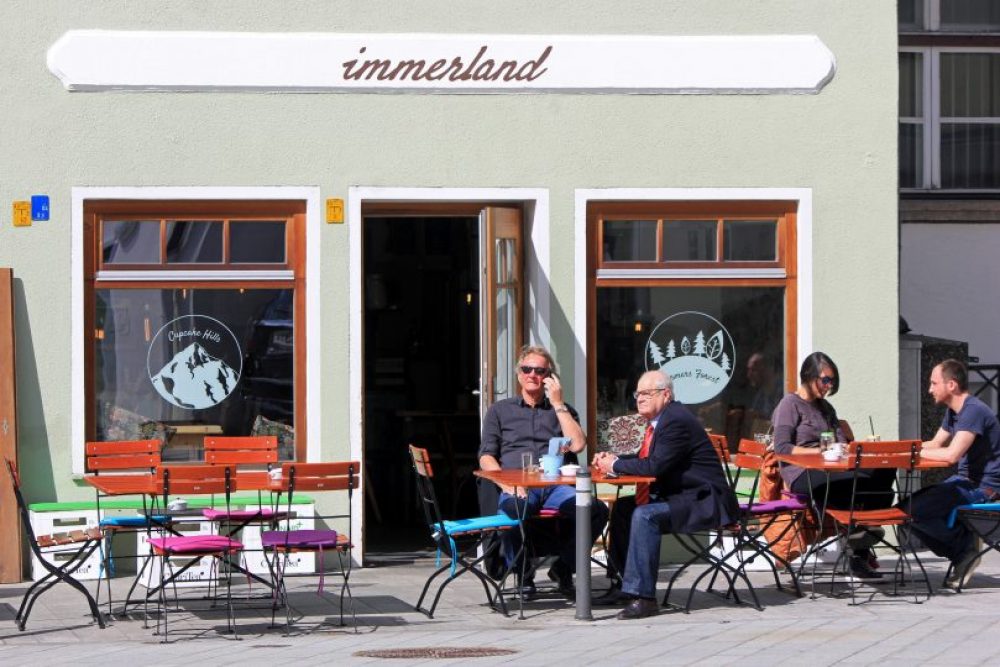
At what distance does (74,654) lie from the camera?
354 inches

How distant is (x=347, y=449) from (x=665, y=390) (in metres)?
2.84

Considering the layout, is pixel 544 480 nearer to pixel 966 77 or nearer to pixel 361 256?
pixel 361 256

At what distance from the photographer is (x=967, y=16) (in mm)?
19109

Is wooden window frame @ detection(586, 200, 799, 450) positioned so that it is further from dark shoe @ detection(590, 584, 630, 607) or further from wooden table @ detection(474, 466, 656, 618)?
wooden table @ detection(474, 466, 656, 618)

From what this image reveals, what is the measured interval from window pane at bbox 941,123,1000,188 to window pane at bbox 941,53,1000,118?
0.82ft

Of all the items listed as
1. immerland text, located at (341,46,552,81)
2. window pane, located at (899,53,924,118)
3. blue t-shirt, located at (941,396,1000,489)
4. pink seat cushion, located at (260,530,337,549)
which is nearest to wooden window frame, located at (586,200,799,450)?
immerland text, located at (341,46,552,81)

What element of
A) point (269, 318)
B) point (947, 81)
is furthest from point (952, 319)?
A: point (269, 318)

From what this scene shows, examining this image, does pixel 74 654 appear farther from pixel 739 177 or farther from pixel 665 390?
pixel 739 177

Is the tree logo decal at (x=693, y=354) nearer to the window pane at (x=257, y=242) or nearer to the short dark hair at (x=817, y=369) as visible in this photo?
the short dark hair at (x=817, y=369)

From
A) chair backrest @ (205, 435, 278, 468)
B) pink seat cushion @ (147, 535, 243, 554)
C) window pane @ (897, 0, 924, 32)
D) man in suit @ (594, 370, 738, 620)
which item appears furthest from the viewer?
window pane @ (897, 0, 924, 32)

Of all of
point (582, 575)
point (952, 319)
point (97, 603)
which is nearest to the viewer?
point (582, 575)

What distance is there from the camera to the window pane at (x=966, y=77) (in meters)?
19.1

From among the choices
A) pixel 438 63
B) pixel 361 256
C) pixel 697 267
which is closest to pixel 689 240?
pixel 697 267

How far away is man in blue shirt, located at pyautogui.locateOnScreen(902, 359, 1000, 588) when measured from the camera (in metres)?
11.1
